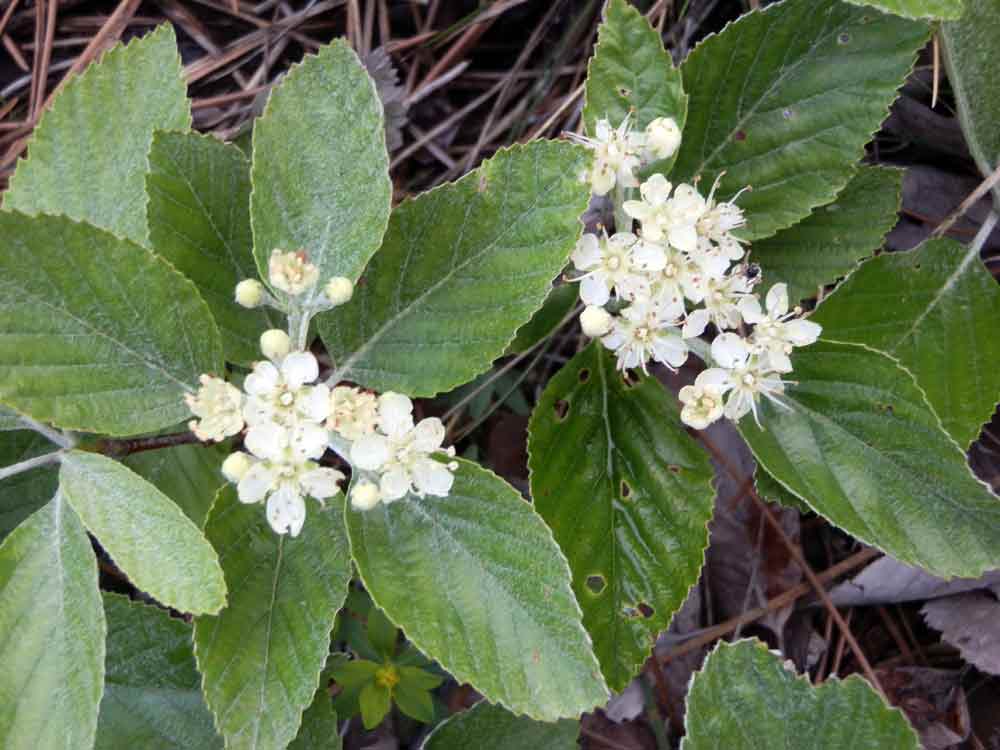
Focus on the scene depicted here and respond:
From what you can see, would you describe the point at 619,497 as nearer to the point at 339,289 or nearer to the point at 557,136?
the point at 339,289

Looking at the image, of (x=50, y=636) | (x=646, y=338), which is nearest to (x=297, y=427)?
(x=50, y=636)

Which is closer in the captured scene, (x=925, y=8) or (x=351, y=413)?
(x=351, y=413)

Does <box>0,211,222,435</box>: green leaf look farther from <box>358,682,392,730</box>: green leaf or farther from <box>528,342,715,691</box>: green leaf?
<box>358,682,392,730</box>: green leaf

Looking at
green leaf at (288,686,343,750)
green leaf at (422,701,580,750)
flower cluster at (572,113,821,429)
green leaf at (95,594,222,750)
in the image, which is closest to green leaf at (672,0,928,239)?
flower cluster at (572,113,821,429)

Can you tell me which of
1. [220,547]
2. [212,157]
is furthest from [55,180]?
[220,547]

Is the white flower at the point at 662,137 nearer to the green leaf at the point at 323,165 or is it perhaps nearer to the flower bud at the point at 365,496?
the green leaf at the point at 323,165

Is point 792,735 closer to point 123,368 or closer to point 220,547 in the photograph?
point 220,547

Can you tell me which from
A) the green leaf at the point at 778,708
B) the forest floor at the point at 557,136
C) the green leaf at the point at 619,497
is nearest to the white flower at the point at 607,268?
the green leaf at the point at 619,497
